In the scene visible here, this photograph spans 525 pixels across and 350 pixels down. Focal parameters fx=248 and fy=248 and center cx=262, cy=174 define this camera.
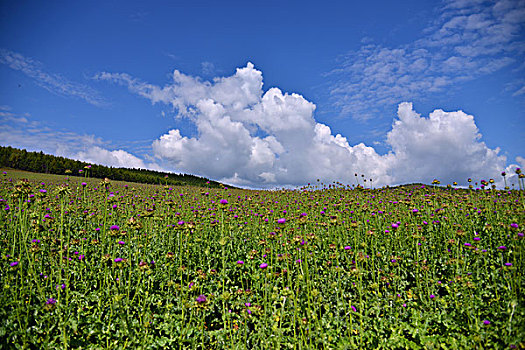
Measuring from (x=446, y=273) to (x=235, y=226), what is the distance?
15.3 feet

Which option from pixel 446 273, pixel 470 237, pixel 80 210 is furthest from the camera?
pixel 80 210

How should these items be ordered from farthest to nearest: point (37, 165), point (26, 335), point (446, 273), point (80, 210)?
1. point (37, 165)
2. point (80, 210)
3. point (446, 273)
4. point (26, 335)

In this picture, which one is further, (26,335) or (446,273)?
(446,273)

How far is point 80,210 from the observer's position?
757 cm

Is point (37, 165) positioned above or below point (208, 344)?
above

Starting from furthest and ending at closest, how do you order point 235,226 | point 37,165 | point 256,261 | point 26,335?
point 37,165 < point 235,226 < point 256,261 < point 26,335

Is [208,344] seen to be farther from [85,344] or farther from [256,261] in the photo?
[256,261]

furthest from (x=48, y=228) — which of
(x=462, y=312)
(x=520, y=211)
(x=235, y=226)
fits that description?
(x=520, y=211)

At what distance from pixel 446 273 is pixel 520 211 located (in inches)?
106

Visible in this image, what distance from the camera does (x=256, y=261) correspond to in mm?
5121

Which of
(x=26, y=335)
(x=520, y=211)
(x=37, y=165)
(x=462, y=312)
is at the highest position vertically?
(x=37, y=165)

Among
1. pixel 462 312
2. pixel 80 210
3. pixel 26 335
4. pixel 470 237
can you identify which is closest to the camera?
pixel 26 335

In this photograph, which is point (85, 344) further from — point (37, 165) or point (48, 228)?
point (37, 165)

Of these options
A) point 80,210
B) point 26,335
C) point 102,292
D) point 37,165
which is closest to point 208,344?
point 102,292
